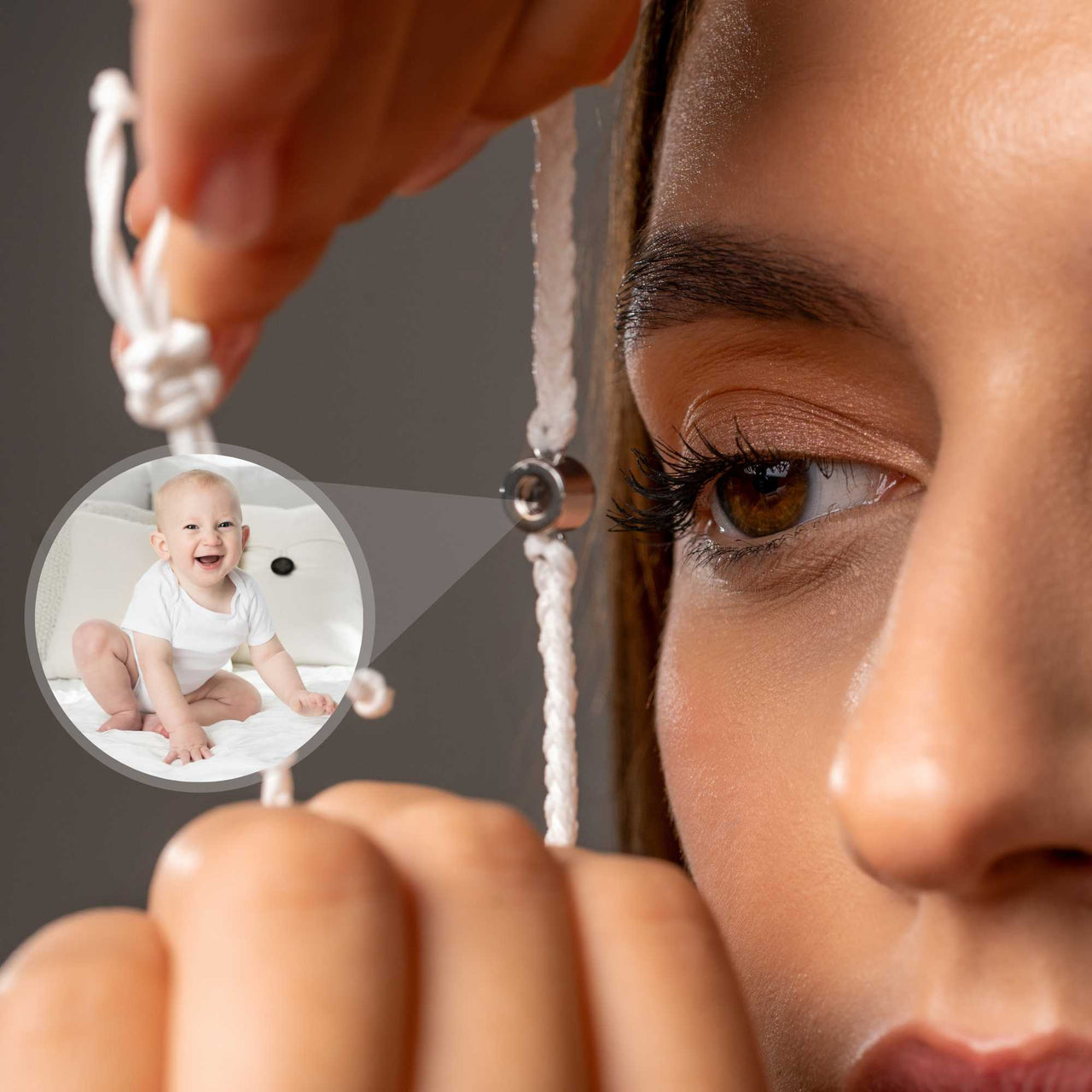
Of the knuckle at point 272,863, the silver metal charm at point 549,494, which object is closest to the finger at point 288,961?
the knuckle at point 272,863

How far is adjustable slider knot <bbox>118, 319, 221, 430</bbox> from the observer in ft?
0.87

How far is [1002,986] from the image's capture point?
370 millimetres

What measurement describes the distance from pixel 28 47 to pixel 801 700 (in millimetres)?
1139

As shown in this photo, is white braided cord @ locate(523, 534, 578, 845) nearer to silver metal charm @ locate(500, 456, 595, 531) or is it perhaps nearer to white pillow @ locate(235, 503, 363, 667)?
silver metal charm @ locate(500, 456, 595, 531)

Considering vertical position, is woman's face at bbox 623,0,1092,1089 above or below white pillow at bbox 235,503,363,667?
below

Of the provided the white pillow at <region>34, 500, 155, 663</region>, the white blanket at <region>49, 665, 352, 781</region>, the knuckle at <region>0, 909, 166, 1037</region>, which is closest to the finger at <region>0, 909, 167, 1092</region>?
the knuckle at <region>0, 909, 166, 1037</region>

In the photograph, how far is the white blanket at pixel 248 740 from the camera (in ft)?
2.54

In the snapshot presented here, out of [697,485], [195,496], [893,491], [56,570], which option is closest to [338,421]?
[56,570]

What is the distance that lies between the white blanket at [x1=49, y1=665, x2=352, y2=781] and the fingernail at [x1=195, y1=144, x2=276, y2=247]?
0.52 m

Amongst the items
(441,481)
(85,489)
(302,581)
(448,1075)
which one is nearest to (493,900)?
(448,1075)

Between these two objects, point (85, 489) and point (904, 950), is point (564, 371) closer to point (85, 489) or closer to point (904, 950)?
point (904, 950)

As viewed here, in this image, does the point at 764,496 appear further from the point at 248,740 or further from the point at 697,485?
the point at 248,740

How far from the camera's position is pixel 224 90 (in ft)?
0.75

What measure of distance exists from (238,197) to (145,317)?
0.12ft
